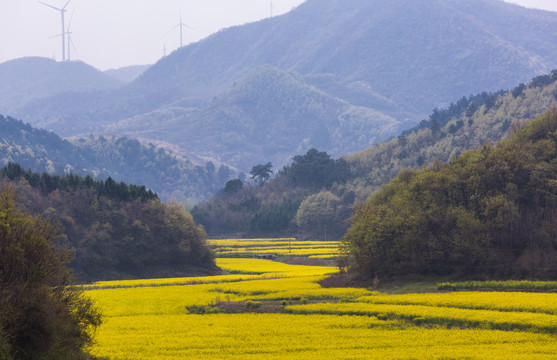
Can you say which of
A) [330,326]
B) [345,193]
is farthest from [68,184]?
[345,193]

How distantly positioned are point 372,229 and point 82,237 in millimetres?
37891

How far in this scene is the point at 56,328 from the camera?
24.2m

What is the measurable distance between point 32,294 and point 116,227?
63165mm

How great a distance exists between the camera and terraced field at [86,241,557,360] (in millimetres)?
29391

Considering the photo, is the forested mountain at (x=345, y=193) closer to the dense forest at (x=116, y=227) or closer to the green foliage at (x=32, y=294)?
the dense forest at (x=116, y=227)

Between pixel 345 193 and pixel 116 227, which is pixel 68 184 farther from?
pixel 345 193

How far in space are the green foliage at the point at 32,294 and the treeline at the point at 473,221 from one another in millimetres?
36450

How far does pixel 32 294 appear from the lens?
2377 cm

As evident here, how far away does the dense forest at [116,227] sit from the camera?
265 ft

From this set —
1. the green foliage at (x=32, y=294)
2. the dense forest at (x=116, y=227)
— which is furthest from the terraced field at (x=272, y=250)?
the green foliage at (x=32, y=294)

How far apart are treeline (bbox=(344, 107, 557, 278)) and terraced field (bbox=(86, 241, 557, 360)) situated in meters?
7.48

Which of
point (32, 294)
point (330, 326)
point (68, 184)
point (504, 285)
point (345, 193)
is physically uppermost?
point (345, 193)

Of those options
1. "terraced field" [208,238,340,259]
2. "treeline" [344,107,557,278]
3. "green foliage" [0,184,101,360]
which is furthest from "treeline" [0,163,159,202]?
"green foliage" [0,184,101,360]

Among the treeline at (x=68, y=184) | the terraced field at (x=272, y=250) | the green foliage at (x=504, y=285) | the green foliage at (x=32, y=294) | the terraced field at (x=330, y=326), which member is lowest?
the terraced field at (x=272, y=250)
